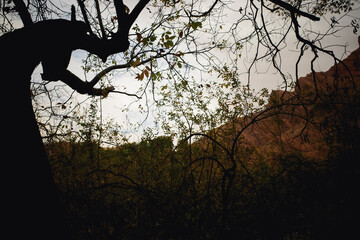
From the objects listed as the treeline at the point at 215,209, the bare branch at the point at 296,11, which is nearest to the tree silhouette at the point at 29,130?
the treeline at the point at 215,209

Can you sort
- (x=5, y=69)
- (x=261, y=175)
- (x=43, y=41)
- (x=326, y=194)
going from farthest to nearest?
(x=261, y=175) < (x=326, y=194) < (x=43, y=41) < (x=5, y=69)

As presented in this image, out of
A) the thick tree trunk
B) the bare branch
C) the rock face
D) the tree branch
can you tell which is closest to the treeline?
the thick tree trunk

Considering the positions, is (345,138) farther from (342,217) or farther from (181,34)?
(181,34)

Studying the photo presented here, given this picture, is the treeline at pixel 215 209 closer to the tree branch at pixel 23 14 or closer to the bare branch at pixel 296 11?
the bare branch at pixel 296 11

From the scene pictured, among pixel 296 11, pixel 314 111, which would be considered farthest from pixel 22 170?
pixel 314 111

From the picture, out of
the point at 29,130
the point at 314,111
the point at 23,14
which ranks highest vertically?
the point at 23,14

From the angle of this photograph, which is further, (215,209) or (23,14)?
(215,209)

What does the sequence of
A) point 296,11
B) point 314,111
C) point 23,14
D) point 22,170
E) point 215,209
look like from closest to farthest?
point 22,170 < point 296,11 < point 23,14 < point 314,111 < point 215,209

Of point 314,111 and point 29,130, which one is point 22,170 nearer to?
point 29,130

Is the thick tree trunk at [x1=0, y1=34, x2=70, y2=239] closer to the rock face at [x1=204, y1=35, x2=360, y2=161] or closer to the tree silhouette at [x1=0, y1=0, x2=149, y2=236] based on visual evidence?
the tree silhouette at [x1=0, y1=0, x2=149, y2=236]

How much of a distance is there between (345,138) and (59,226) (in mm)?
5807

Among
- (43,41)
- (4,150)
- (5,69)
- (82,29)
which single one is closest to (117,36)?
(82,29)

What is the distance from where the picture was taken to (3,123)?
114cm

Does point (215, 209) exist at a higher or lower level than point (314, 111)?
lower
